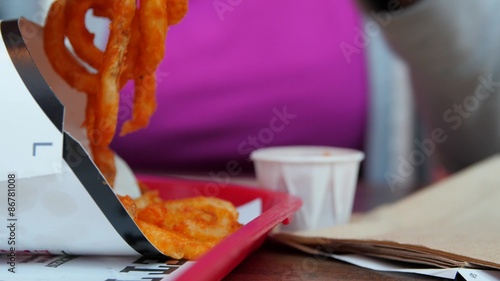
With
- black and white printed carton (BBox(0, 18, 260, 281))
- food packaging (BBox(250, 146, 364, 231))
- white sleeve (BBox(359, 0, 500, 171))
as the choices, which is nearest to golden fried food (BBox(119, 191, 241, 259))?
black and white printed carton (BBox(0, 18, 260, 281))

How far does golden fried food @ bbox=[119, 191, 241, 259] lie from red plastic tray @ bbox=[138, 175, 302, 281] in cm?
5

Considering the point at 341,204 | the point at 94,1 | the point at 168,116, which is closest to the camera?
the point at 94,1

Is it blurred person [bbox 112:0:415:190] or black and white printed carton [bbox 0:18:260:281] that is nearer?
black and white printed carton [bbox 0:18:260:281]

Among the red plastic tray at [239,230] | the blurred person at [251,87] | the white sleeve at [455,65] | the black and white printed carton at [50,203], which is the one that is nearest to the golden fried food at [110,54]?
the black and white printed carton at [50,203]

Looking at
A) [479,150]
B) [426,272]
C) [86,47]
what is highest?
[86,47]

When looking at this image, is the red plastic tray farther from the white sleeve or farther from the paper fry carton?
the white sleeve

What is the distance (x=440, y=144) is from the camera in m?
2.15

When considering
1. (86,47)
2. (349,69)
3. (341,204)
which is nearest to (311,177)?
(341,204)

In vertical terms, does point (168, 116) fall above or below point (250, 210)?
above

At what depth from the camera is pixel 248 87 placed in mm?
1962

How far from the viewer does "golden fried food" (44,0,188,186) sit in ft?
2.31

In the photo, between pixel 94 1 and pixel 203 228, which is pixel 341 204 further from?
pixel 94 1

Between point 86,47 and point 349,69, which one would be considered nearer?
point 86,47

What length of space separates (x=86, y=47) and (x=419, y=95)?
1.66m
